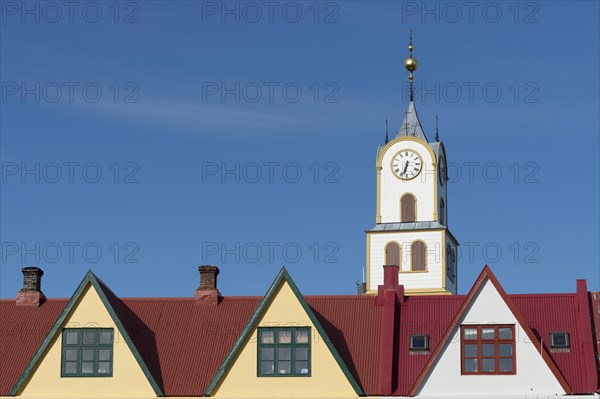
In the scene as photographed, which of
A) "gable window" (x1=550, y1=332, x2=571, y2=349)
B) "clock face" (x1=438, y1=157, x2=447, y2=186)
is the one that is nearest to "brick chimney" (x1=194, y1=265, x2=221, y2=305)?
"gable window" (x1=550, y1=332, x2=571, y2=349)

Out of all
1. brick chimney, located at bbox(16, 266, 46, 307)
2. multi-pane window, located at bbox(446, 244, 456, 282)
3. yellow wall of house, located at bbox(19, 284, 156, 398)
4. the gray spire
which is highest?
the gray spire

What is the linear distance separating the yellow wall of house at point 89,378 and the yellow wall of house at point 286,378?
3.39m

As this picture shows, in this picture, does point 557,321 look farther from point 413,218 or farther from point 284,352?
point 413,218

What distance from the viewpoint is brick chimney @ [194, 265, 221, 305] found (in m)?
59.0

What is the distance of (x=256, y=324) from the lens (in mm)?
54375

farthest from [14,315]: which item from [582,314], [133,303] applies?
[582,314]

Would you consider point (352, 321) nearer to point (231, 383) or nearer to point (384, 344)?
point (384, 344)

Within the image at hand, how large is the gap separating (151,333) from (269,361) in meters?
5.84

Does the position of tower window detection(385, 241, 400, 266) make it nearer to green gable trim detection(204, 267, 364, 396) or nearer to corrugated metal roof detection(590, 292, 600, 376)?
corrugated metal roof detection(590, 292, 600, 376)

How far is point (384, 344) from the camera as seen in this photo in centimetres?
5484

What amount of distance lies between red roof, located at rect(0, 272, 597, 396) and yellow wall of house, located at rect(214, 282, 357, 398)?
35.4 inches

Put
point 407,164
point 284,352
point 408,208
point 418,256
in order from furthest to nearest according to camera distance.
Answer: point 407,164 → point 408,208 → point 418,256 → point 284,352

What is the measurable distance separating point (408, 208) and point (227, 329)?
5447 centimetres

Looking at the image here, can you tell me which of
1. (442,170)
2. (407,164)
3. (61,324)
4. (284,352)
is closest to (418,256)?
(407,164)
